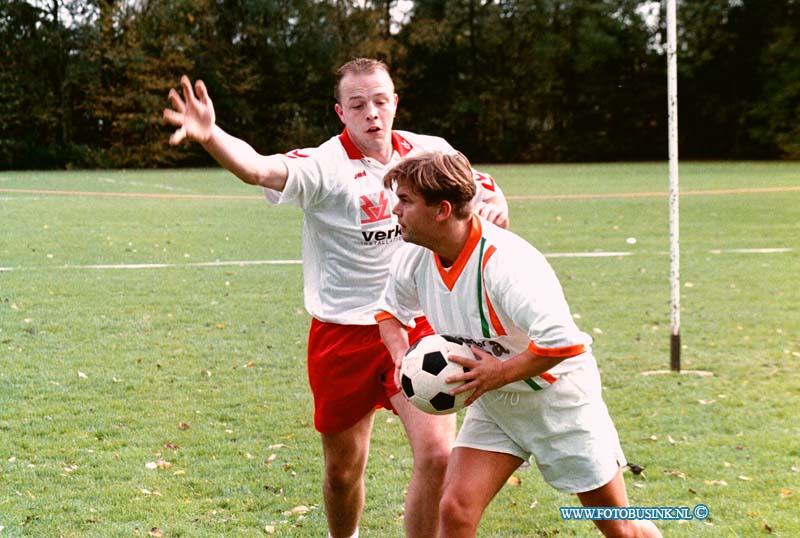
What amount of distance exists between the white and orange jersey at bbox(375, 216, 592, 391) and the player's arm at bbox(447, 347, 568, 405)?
0.05 metres

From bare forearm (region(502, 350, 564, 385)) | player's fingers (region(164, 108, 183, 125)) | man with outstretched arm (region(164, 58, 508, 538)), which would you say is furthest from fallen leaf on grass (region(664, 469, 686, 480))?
player's fingers (region(164, 108, 183, 125))

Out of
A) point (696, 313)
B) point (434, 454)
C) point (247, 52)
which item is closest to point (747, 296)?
point (696, 313)

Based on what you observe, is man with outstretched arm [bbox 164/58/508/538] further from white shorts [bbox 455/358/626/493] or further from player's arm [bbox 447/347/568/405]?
player's arm [bbox 447/347/568/405]

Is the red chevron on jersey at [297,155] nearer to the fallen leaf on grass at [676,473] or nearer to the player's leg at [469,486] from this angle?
the player's leg at [469,486]

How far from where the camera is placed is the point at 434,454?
425 cm

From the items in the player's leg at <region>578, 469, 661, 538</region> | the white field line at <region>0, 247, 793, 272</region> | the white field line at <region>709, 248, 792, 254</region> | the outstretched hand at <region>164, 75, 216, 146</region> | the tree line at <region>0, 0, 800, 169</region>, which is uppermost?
the tree line at <region>0, 0, 800, 169</region>

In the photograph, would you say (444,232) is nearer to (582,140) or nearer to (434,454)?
(434,454)

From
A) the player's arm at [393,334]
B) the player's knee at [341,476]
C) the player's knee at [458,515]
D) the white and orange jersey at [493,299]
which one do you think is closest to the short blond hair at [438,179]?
the white and orange jersey at [493,299]

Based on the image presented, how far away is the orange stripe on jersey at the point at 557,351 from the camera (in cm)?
340

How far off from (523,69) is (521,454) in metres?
46.9

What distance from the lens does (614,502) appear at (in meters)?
3.76

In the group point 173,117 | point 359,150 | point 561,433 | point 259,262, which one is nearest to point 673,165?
point 359,150

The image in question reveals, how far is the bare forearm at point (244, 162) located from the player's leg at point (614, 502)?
72.2 inches

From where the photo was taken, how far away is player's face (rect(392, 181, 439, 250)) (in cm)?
364
